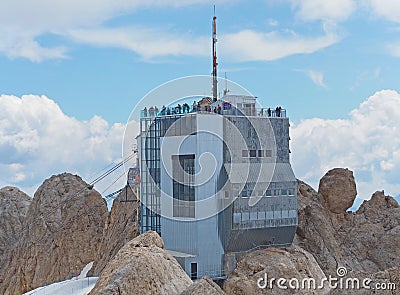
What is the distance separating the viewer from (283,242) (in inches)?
1751

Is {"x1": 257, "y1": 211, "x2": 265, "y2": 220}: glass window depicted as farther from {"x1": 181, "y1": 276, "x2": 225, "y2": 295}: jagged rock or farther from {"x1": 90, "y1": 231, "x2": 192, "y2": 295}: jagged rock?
{"x1": 181, "y1": 276, "x2": 225, "y2": 295}: jagged rock

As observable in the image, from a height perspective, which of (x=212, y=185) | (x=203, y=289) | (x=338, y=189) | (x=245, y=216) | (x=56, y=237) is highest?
(x=338, y=189)

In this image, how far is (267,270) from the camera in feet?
128

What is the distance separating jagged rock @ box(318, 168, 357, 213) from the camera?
2311 inches

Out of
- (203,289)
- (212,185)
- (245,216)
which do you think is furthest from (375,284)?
(245,216)

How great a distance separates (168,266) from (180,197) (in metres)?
15.4

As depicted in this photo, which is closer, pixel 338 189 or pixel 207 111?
pixel 207 111

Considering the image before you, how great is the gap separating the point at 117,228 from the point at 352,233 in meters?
20.0

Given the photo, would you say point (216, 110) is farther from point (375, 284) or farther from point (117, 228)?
point (375, 284)

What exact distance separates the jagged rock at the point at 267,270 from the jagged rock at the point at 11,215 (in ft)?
136

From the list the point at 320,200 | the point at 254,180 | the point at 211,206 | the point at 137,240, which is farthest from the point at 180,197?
the point at 320,200

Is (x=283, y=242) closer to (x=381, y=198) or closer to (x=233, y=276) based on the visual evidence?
(x=233, y=276)

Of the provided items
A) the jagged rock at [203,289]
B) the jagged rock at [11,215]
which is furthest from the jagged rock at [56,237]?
the jagged rock at [203,289]

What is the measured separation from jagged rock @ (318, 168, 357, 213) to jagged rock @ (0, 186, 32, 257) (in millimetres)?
35428
